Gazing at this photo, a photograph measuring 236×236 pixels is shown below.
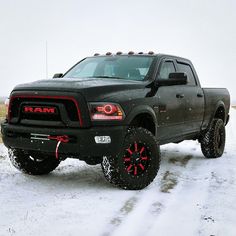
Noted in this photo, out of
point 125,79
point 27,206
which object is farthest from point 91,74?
point 27,206

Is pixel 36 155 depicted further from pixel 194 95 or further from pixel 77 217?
pixel 194 95

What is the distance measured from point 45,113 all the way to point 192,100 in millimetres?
2899

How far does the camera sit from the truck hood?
16.5 ft

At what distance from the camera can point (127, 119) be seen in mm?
→ 5203

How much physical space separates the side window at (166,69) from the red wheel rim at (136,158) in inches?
51.4

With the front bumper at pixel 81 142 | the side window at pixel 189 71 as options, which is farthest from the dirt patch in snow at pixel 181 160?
the front bumper at pixel 81 142

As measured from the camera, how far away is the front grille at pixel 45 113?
5.02m

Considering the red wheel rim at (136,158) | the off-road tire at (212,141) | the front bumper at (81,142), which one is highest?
the front bumper at (81,142)

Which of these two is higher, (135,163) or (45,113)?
(45,113)

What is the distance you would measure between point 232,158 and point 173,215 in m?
4.15

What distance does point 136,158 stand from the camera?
542cm

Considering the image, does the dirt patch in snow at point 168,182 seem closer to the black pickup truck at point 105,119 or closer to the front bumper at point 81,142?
the black pickup truck at point 105,119

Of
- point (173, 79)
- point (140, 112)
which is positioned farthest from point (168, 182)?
point (173, 79)

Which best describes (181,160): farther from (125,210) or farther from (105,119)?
(125,210)
